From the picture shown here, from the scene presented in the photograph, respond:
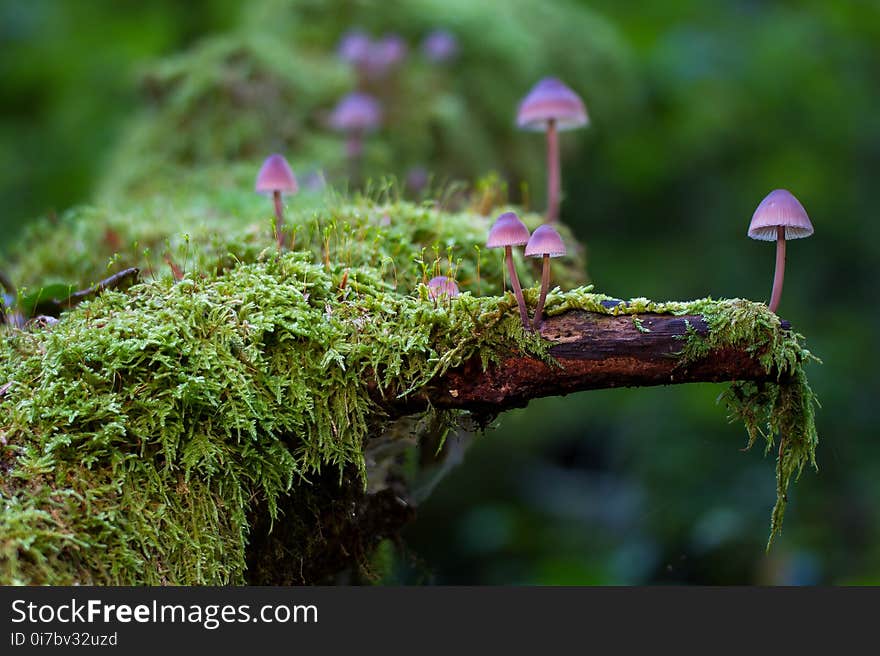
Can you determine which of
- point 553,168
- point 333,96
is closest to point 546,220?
point 553,168

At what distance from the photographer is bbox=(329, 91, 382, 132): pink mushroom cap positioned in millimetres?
4062

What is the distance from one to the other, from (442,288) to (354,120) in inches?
96.7

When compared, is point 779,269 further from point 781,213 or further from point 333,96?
point 333,96

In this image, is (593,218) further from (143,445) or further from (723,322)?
(143,445)

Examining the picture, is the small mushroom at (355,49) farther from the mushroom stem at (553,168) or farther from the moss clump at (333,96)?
the mushroom stem at (553,168)

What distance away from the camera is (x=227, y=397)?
162cm

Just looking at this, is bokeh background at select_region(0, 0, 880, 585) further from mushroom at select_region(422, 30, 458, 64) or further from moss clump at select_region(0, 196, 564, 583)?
moss clump at select_region(0, 196, 564, 583)

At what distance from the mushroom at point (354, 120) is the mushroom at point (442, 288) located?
2.31m

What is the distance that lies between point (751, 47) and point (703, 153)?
1.05 m

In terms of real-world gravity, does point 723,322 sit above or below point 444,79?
below

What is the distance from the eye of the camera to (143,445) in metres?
1.53

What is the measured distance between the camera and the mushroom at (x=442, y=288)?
1785 mm

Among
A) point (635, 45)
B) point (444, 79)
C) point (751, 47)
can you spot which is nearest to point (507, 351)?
point (444, 79)

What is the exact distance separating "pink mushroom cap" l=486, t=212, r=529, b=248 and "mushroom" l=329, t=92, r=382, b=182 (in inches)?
96.2
